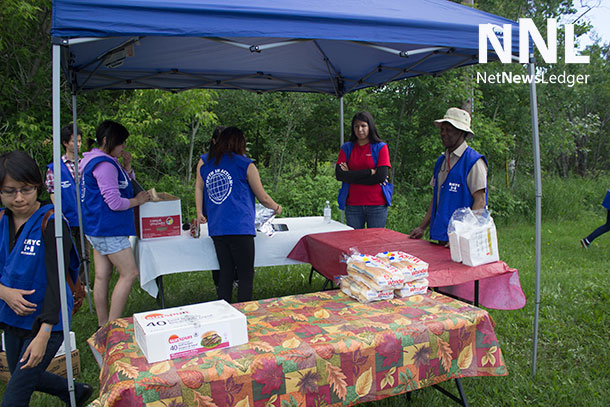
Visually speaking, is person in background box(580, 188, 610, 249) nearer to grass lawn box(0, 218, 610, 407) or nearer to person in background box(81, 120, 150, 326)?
grass lawn box(0, 218, 610, 407)

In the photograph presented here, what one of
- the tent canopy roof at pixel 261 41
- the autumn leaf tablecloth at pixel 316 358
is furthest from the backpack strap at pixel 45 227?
the tent canopy roof at pixel 261 41

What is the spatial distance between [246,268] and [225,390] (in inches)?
68.7

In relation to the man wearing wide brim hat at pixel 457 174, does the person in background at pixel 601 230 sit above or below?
below

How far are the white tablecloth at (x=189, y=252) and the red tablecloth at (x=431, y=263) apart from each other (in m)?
0.12

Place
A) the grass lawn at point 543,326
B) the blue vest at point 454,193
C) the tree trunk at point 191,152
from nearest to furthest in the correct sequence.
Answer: the grass lawn at point 543,326 → the blue vest at point 454,193 → the tree trunk at point 191,152

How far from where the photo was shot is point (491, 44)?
2.83m

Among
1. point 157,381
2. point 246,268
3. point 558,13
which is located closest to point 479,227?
point 246,268

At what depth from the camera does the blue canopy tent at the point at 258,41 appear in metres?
2.02

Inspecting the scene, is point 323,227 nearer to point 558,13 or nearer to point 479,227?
point 479,227

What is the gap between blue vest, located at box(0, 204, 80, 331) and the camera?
1936 mm

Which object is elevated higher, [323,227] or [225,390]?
[323,227]

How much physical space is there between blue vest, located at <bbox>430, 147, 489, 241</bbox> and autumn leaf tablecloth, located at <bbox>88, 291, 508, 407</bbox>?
2.95 ft

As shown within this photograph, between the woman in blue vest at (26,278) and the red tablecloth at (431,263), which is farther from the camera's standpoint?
the red tablecloth at (431,263)

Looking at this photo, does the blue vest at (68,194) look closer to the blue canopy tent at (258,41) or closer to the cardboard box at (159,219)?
the blue canopy tent at (258,41)
